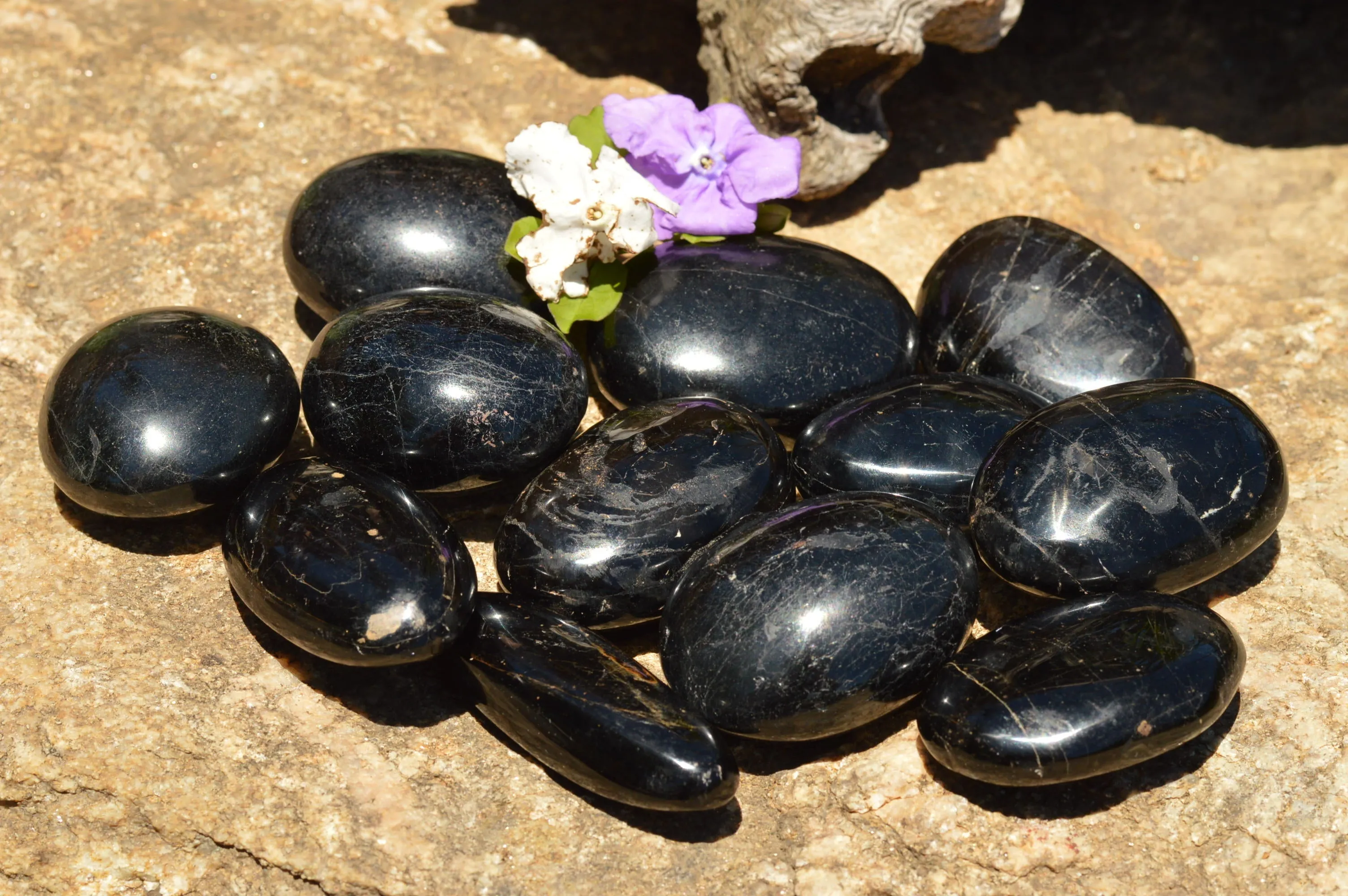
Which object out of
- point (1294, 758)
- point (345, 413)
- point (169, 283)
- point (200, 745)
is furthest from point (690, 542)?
point (169, 283)

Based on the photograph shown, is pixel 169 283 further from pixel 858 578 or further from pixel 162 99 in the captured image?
pixel 858 578

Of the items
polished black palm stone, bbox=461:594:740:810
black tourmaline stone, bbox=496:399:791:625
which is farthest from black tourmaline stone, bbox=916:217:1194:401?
polished black palm stone, bbox=461:594:740:810

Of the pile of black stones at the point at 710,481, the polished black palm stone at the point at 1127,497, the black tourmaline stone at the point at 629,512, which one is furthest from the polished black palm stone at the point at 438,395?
the polished black palm stone at the point at 1127,497

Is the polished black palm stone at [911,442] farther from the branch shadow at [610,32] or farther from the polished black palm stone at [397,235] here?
the branch shadow at [610,32]

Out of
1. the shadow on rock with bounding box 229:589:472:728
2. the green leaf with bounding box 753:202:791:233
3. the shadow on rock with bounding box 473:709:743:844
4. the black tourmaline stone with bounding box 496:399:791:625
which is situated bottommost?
the shadow on rock with bounding box 229:589:472:728

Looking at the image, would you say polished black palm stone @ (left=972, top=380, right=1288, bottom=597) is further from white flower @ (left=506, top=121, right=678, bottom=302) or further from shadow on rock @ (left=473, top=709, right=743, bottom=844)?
white flower @ (left=506, top=121, right=678, bottom=302)

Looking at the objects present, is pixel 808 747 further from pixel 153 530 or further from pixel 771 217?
pixel 153 530
